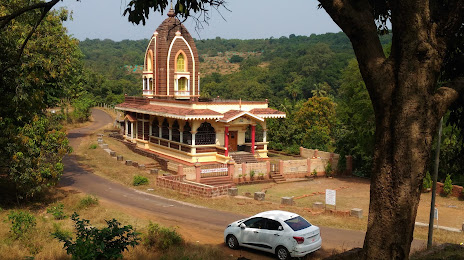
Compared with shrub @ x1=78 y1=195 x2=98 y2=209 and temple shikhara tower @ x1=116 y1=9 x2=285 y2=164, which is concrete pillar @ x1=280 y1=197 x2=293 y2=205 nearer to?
shrub @ x1=78 y1=195 x2=98 y2=209

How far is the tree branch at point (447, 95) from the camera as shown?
5.66 m

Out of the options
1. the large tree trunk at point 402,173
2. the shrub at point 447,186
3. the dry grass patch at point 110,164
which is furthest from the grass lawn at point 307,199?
the large tree trunk at point 402,173

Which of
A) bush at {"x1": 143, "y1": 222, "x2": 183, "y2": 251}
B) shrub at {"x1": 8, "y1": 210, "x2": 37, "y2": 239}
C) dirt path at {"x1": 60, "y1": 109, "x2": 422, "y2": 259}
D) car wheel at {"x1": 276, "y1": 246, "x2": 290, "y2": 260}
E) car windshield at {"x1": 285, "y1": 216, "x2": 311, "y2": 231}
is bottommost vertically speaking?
dirt path at {"x1": 60, "y1": 109, "x2": 422, "y2": 259}

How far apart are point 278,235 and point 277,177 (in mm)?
14390

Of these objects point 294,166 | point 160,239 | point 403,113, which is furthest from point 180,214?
point 403,113

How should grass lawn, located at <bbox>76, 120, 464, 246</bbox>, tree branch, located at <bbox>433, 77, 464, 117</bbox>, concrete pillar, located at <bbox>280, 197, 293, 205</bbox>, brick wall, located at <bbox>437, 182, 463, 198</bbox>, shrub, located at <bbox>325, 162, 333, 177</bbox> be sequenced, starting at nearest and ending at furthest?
tree branch, located at <bbox>433, 77, 464, 117</bbox> < grass lawn, located at <bbox>76, 120, 464, 246</bbox> < concrete pillar, located at <bbox>280, 197, 293, 205</bbox> < brick wall, located at <bbox>437, 182, 463, 198</bbox> < shrub, located at <bbox>325, 162, 333, 177</bbox>

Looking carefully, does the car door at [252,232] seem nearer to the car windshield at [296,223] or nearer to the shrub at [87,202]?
the car windshield at [296,223]

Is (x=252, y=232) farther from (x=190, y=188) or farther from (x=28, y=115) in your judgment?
(x=28, y=115)

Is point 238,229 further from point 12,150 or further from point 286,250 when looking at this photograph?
point 12,150

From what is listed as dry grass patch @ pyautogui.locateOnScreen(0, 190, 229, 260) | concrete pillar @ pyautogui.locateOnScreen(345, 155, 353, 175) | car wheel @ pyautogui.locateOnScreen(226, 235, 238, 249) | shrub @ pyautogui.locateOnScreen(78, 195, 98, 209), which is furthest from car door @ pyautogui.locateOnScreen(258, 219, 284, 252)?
concrete pillar @ pyautogui.locateOnScreen(345, 155, 353, 175)

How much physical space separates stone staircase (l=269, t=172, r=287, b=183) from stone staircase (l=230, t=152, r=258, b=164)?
101 inches

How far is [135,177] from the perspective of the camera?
22734 millimetres

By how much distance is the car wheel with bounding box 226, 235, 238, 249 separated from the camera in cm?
1283

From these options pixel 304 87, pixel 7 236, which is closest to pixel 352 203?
pixel 7 236
